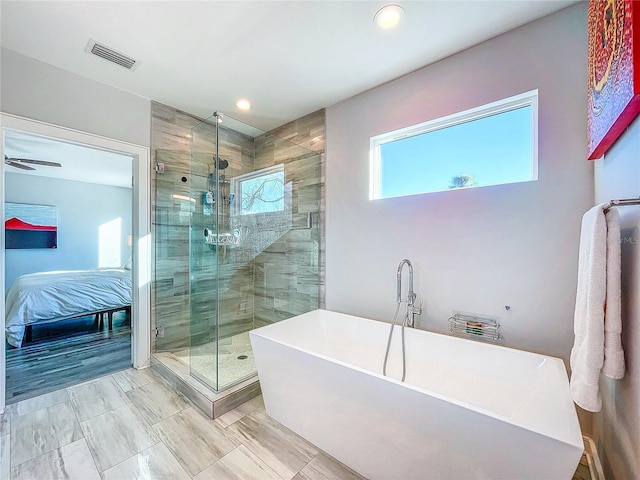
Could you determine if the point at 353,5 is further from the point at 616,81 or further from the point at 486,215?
the point at 486,215

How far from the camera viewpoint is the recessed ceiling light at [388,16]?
159 cm

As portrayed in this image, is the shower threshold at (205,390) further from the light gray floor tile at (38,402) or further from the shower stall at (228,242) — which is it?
the light gray floor tile at (38,402)

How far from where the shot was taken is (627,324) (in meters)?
1.02

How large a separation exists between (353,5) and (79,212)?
21.9 feet

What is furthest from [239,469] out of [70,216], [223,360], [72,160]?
[70,216]

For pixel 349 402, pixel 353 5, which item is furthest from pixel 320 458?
pixel 353 5

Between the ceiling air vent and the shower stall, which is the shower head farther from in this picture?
the ceiling air vent

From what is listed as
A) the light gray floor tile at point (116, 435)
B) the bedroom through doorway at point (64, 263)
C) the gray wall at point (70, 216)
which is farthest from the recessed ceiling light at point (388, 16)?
the gray wall at point (70, 216)

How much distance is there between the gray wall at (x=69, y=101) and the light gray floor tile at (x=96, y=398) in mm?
2237

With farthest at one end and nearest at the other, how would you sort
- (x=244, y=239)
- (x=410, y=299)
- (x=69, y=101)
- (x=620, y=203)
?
1. (x=244, y=239)
2. (x=69, y=101)
3. (x=410, y=299)
4. (x=620, y=203)

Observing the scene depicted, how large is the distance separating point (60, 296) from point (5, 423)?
215 centimetres

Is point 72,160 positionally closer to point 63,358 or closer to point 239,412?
point 63,358

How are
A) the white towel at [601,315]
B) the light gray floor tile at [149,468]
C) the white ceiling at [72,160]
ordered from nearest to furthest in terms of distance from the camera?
the white towel at [601,315]
the light gray floor tile at [149,468]
the white ceiling at [72,160]

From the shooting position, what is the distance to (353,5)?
1.58 meters
